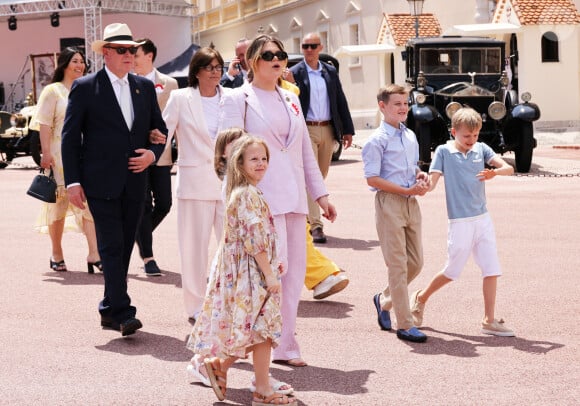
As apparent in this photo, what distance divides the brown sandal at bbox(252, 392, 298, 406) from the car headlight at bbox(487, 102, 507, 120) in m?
16.0

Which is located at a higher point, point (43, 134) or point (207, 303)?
point (43, 134)

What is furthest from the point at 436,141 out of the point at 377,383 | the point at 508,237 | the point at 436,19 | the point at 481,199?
the point at 436,19

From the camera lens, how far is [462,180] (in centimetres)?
759

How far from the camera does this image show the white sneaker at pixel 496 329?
24.3 ft

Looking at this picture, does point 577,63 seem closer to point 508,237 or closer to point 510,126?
point 510,126

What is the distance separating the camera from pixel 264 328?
5.73 meters

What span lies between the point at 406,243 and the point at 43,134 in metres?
4.11

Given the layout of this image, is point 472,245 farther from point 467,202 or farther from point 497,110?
point 497,110

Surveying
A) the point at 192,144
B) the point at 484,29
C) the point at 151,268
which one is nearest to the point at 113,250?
the point at 192,144

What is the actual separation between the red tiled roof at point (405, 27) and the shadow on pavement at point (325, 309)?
1186 inches

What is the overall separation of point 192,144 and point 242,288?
8.73 feet

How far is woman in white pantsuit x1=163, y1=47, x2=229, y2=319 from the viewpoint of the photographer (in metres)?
7.97

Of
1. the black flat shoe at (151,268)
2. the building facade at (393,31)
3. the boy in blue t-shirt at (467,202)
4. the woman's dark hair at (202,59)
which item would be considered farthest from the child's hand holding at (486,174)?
the building facade at (393,31)

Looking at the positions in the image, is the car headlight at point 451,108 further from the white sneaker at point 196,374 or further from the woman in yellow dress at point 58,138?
the white sneaker at point 196,374
